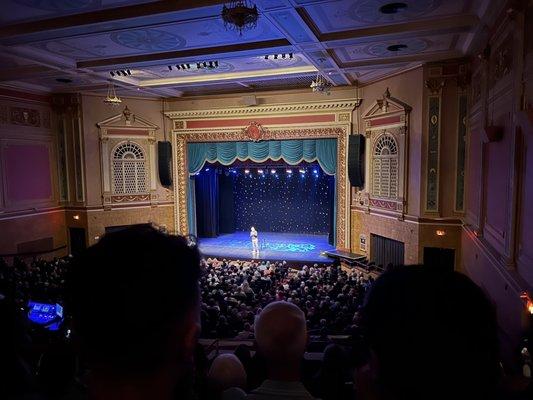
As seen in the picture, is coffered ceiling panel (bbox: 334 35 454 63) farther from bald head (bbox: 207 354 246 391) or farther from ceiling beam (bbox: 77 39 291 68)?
bald head (bbox: 207 354 246 391)

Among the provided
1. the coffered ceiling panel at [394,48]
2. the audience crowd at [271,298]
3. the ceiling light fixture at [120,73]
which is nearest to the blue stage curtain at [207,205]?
the ceiling light fixture at [120,73]

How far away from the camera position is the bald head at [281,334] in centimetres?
182

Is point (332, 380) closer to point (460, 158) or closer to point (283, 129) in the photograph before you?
point (460, 158)

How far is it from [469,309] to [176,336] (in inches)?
24.9

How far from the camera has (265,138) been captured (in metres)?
14.1

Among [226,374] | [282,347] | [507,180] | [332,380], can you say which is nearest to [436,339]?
[282,347]

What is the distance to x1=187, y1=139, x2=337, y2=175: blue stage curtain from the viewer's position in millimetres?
13633

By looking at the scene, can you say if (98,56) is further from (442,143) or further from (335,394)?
(335,394)

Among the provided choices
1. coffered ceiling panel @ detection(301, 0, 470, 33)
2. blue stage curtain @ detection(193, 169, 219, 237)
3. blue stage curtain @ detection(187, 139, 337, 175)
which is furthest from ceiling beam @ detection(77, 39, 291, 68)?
blue stage curtain @ detection(193, 169, 219, 237)

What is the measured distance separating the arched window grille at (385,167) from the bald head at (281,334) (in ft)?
32.4

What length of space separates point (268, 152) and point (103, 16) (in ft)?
26.3

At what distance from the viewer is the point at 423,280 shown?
880 mm

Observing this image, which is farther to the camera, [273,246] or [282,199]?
[282,199]

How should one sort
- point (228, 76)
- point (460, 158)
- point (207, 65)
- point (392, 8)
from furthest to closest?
point (228, 76)
point (207, 65)
point (460, 158)
point (392, 8)
